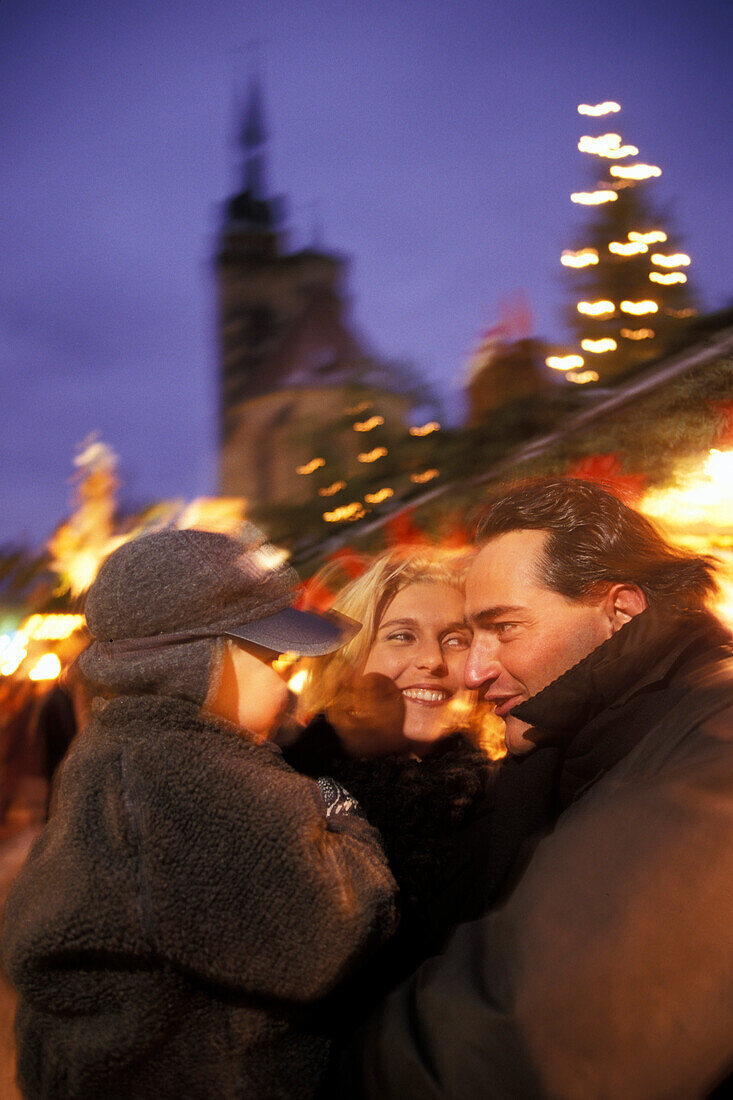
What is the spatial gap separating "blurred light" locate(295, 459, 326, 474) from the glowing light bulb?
3.79 feet

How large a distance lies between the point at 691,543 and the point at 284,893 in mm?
1520

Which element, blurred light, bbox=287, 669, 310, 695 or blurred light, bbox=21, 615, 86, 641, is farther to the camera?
blurred light, bbox=21, 615, 86, 641

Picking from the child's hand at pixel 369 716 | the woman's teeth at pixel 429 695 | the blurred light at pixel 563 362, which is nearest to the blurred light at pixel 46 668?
the child's hand at pixel 369 716

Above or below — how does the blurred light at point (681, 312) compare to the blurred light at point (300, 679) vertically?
above

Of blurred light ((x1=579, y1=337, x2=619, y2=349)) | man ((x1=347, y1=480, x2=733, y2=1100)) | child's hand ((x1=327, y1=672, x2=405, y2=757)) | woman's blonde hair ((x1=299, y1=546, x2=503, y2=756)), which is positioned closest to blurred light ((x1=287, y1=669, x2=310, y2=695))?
woman's blonde hair ((x1=299, y1=546, x2=503, y2=756))

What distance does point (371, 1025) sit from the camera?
1351 mm

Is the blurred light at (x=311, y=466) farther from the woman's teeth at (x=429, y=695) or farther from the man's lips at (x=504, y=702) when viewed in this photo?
the man's lips at (x=504, y=702)

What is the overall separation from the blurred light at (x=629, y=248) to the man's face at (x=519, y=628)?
8.16 feet

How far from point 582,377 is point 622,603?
1.31 m

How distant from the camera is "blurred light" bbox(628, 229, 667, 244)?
13.3ft

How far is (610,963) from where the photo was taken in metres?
1.10

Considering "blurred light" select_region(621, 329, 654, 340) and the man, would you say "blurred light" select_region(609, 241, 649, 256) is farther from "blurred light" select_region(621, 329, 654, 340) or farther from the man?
the man

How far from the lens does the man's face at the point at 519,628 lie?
180 centimetres

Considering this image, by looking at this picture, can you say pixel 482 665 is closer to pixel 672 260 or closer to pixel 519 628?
pixel 519 628
